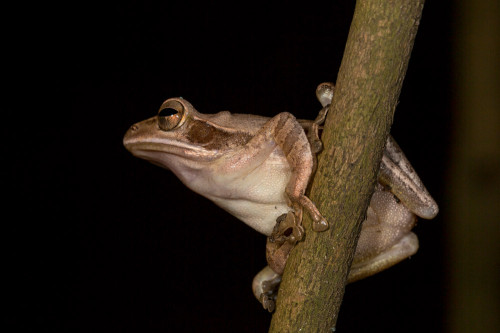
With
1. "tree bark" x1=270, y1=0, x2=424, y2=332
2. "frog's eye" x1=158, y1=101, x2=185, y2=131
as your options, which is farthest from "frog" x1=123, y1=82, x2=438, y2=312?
"tree bark" x1=270, y1=0, x2=424, y2=332

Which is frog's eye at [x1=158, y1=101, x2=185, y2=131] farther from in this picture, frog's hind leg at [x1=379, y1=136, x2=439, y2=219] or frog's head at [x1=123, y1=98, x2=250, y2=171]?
frog's hind leg at [x1=379, y1=136, x2=439, y2=219]

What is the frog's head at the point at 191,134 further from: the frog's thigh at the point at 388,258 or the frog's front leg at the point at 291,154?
the frog's thigh at the point at 388,258

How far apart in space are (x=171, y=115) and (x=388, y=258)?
113 centimetres

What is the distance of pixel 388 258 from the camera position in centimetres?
266

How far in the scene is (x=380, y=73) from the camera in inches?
68.4

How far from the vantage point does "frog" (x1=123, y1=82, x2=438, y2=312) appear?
2463 millimetres

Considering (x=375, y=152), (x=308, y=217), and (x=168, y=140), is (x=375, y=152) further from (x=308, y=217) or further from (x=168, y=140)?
(x=168, y=140)

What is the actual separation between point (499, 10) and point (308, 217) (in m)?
4.06

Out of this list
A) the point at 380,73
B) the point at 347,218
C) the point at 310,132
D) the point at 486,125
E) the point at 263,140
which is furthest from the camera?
the point at 486,125

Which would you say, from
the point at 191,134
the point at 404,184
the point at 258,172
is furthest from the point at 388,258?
the point at 191,134

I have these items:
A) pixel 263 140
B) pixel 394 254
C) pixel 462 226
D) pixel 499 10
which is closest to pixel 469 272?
pixel 462 226

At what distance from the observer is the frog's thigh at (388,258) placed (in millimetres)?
2662

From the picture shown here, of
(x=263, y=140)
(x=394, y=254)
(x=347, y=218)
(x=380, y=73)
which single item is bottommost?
(x=394, y=254)

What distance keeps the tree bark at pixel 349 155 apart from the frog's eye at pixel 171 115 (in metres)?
0.83
